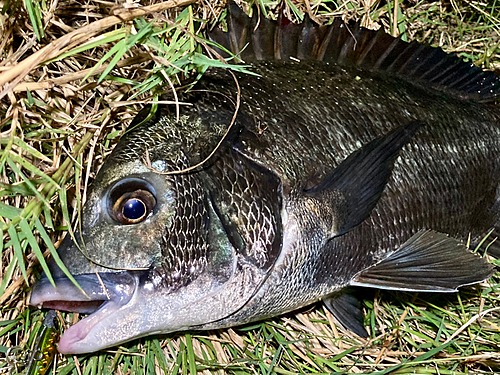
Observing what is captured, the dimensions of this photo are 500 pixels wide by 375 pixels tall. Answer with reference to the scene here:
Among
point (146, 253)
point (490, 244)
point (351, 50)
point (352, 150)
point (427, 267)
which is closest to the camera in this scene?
point (146, 253)

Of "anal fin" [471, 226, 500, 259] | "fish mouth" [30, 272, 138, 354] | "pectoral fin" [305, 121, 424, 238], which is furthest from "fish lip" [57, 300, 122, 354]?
"anal fin" [471, 226, 500, 259]

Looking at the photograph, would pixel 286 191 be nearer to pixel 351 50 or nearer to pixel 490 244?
pixel 351 50

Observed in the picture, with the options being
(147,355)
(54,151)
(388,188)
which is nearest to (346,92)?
(388,188)

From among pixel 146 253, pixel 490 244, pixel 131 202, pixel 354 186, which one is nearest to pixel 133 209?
pixel 131 202

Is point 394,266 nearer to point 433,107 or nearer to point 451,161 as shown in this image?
point 451,161

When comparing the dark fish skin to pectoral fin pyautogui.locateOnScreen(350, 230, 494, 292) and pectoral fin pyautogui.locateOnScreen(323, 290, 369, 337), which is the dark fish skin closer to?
pectoral fin pyautogui.locateOnScreen(350, 230, 494, 292)
